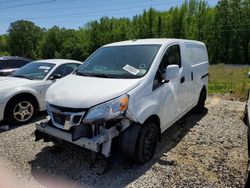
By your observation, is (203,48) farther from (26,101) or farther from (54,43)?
(54,43)

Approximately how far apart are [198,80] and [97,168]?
10.6 feet

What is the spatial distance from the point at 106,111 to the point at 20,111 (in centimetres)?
318

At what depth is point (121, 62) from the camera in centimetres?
395

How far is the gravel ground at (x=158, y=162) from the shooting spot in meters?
3.20

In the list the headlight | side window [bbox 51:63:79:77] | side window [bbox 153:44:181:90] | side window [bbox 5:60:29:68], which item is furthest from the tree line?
the headlight

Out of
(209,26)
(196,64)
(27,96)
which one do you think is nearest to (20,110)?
(27,96)

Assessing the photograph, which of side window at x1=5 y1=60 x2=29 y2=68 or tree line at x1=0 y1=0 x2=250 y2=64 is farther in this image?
tree line at x1=0 y1=0 x2=250 y2=64

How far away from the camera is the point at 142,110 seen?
3264mm

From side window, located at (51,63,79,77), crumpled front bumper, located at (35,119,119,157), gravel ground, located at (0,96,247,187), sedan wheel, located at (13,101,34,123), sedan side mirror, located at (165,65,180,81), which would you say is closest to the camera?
crumpled front bumper, located at (35,119,119,157)

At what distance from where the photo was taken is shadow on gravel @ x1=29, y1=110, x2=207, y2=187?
3.21 m

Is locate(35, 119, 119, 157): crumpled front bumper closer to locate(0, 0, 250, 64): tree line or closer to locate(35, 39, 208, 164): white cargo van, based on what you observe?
locate(35, 39, 208, 164): white cargo van

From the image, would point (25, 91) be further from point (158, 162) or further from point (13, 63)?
point (13, 63)

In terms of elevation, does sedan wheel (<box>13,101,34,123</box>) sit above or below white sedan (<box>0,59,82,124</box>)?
below

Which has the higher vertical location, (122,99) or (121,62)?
(121,62)
